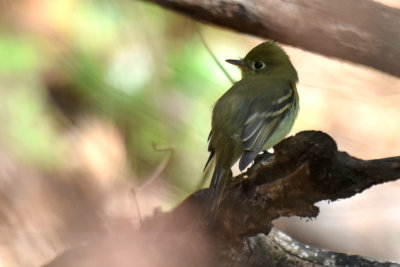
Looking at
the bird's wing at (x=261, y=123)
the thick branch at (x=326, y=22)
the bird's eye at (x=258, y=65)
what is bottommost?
the bird's eye at (x=258, y=65)

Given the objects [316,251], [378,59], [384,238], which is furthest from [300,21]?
[384,238]

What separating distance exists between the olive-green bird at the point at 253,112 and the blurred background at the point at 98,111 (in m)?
0.16

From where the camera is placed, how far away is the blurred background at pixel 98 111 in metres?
2.22

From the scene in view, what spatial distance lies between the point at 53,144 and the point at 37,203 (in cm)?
105

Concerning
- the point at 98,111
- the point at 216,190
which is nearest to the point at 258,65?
the point at 98,111

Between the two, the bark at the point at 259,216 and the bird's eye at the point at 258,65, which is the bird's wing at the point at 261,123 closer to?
the bark at the point at 259,216

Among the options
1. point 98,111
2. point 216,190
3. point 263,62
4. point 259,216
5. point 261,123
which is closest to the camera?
point 259,216

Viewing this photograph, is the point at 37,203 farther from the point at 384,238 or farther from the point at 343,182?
the point at 384,238

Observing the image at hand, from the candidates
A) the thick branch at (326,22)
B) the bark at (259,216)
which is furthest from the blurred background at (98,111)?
the thick branch at (326,22)

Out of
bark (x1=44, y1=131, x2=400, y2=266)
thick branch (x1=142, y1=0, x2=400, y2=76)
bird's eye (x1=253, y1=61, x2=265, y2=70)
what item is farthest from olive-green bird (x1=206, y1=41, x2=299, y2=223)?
thick branch (x1=142, y1=0, x2=400, y2=76)

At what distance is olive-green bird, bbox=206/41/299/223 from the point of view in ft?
10.3

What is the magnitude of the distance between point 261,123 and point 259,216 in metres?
0.73

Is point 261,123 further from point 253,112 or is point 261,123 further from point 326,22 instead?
point 326,22

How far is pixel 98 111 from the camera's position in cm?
308
